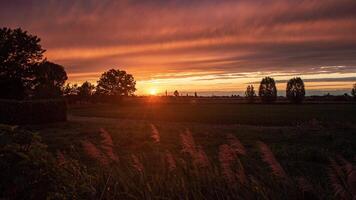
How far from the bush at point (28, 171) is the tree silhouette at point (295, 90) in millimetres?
102037

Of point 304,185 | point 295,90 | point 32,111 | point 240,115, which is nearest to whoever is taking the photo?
point 304,185

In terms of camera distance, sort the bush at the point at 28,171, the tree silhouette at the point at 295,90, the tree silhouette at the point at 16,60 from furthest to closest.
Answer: the tree silhouette at the point at 295,90 → the tree silhouette at the point at 16,60 → the bush at the point at 28,171

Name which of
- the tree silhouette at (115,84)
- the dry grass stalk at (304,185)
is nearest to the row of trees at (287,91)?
the tree silhouette at (115,84)

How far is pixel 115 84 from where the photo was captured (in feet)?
357

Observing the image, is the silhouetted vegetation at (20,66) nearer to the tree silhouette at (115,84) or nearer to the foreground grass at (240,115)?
the foreground grass at (240,115)

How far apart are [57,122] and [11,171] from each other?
28700 mm

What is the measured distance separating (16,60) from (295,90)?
3233 inches

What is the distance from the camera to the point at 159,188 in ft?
20.2

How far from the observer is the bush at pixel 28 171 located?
13.4 feet

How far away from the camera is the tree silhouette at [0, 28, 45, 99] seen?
158ft

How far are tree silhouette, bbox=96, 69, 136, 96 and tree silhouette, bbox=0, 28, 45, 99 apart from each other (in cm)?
5160

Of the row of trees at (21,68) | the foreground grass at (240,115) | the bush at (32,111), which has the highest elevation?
the row of trees at (21,68)

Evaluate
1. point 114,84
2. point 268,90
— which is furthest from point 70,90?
point 268,90

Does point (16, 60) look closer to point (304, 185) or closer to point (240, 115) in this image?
point (240, 115)
